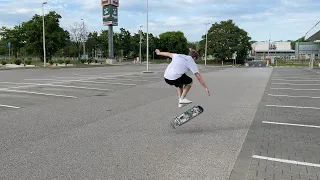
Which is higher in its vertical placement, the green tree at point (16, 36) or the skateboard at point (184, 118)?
the green tree at point (16, 36)

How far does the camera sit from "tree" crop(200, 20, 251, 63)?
239 feet

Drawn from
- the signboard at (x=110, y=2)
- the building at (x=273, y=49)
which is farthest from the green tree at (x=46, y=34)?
the building at (x=273, y=49)

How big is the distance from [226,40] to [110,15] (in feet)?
103

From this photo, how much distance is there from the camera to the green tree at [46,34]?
5336 cm

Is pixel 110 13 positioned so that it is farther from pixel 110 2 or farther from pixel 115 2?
pixel 115 2

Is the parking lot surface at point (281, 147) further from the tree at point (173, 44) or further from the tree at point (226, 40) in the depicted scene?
the tree at point (173, 44)

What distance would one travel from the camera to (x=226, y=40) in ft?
241

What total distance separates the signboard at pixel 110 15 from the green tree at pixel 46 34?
9.17 m

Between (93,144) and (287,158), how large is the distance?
10.5 feet

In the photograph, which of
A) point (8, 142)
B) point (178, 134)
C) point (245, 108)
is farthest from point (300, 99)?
point (8, 142)

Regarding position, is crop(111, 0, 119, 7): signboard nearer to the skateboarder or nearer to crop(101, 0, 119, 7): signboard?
crop(101, 0, 119, 7): signboard

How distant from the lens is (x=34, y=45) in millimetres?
53875

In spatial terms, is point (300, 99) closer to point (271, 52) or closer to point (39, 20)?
point (39, 20)

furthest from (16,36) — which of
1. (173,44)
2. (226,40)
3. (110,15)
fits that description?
(173,44)
